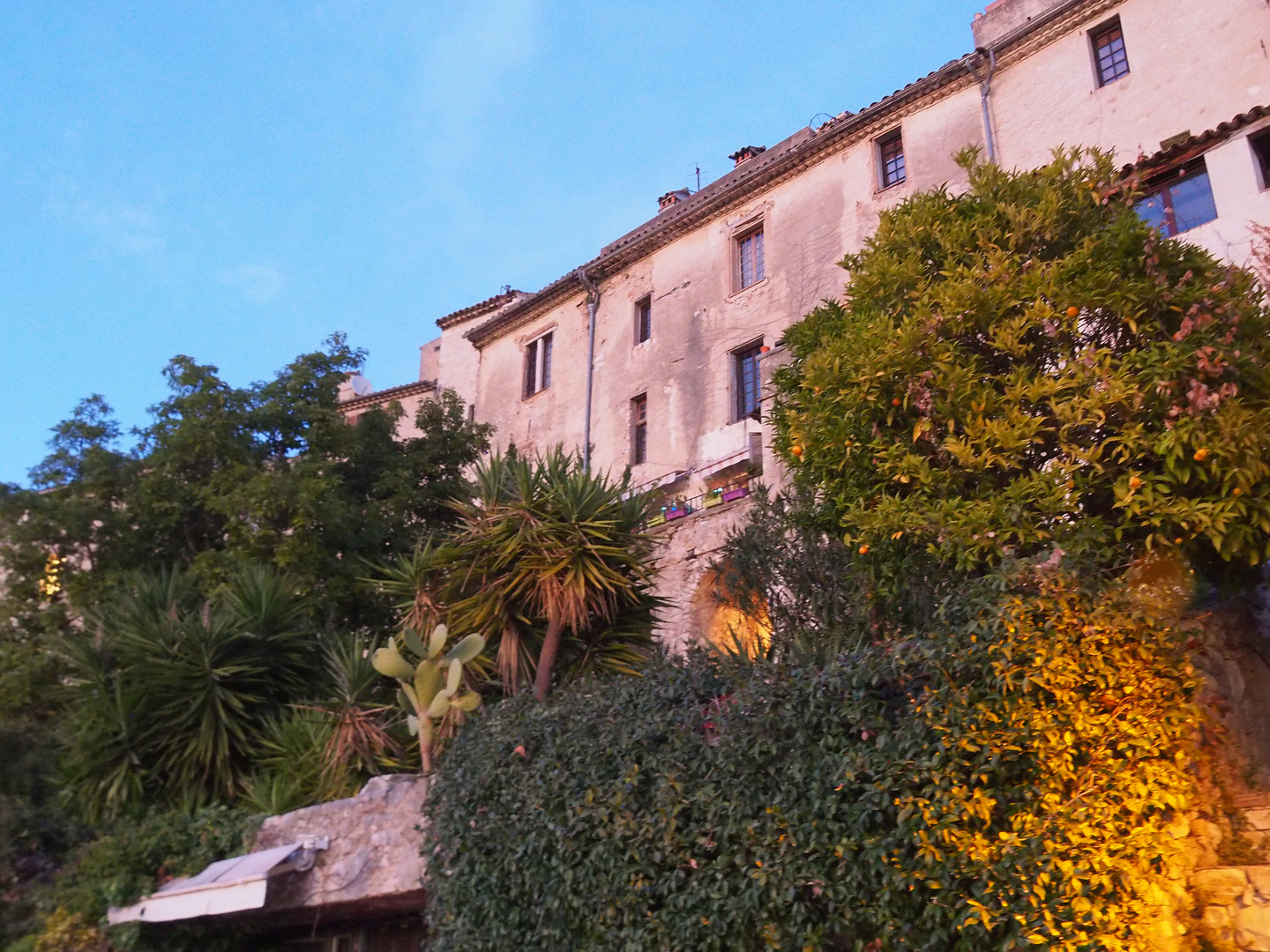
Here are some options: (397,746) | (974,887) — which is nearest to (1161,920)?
(974,887)

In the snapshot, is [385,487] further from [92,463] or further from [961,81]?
[961,81]

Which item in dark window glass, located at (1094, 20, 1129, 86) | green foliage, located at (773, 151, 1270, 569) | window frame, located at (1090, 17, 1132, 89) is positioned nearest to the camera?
green foliage, located at (773, 151, 1270, 569)

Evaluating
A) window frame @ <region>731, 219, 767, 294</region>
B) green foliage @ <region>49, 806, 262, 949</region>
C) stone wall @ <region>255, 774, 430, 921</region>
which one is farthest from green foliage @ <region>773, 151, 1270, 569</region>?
window frame @ <region>731, 219, 767, 294</region>

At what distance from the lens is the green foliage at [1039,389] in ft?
A: 23.0

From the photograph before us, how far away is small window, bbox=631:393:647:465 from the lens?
2277 centimetres

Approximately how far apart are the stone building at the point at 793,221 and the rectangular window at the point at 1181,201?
26mm

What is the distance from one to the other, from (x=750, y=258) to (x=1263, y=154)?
34.0 ft

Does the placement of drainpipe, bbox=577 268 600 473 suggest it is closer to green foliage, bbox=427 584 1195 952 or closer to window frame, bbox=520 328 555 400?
window frame, bbox=520 328 555 400

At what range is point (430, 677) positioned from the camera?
373 inches

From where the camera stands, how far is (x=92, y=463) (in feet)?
47.6

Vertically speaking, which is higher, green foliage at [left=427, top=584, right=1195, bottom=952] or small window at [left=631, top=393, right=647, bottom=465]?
small window at [left=631, top=393, right=647, bottom=465]

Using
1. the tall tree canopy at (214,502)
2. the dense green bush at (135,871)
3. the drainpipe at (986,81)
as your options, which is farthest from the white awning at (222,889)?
the drainpipe at (986,81)

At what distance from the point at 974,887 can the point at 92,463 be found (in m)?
13.3

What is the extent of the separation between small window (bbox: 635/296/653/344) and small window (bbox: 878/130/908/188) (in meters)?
6.15
